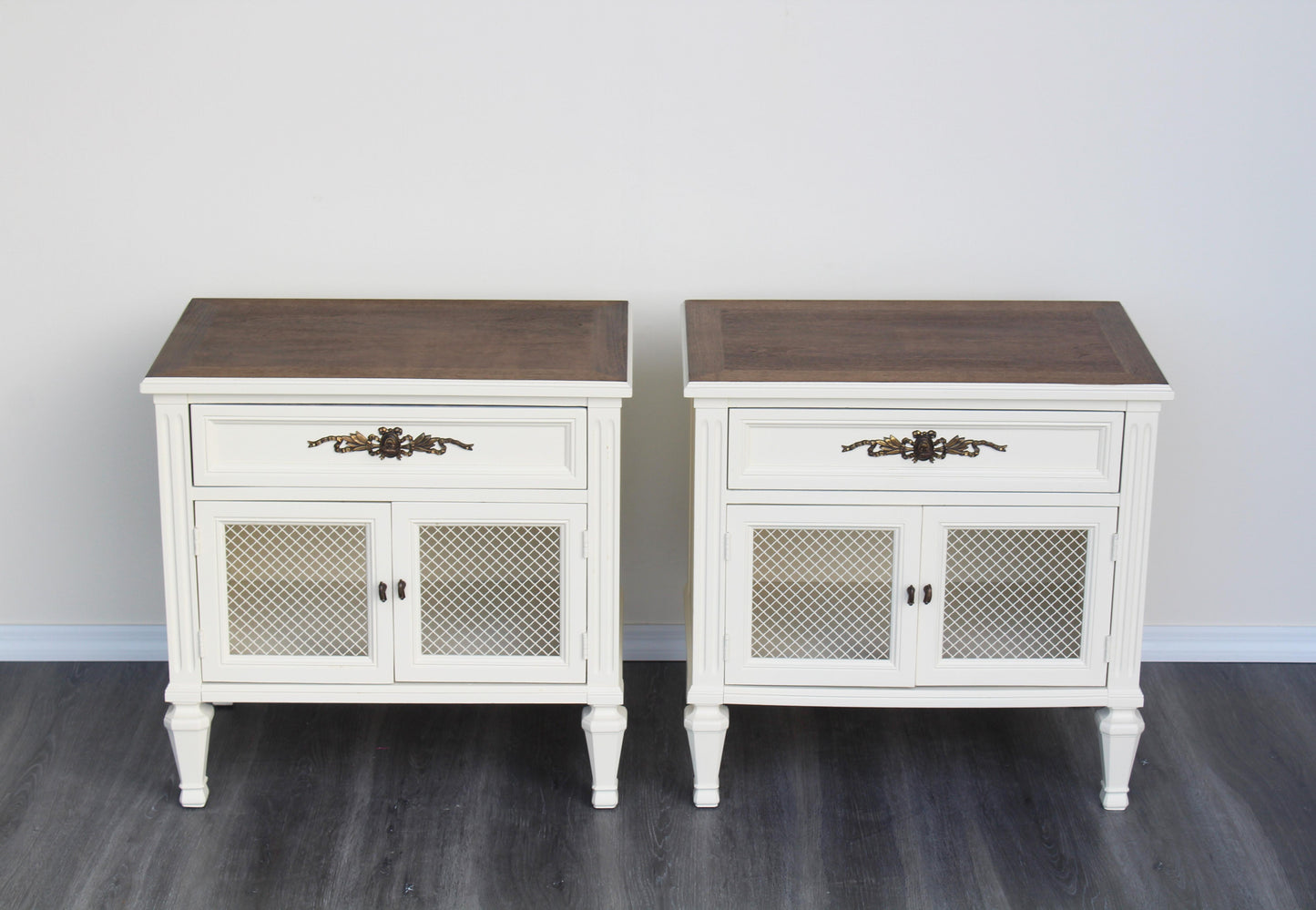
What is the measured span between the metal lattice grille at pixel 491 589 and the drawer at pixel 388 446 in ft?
0.33

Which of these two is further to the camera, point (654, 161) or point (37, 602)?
point (37, 602)

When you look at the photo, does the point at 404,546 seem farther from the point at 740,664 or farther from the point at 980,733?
the point at 980,733

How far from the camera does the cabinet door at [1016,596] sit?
85.9 inches

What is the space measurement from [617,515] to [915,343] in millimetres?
587

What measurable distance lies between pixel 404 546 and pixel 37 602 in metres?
1.07

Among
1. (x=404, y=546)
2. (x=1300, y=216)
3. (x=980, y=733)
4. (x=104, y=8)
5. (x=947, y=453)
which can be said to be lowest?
(x=980, y=733)

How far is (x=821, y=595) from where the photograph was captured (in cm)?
224

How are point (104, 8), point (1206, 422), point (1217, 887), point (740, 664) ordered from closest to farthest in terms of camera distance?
1. point (1217, 887)
2. point (740, 664)
3. point (104, 8)
4. point (1206, 422)

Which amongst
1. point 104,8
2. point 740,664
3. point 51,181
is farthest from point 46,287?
point 740,664

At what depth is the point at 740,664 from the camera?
2.25 m

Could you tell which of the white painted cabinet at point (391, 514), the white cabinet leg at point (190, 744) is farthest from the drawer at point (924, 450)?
the white cabinet leg at point (190, 744)

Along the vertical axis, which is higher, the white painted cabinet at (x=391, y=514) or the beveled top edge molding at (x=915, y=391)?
the beveled top edge molding at (x=915, y=391)

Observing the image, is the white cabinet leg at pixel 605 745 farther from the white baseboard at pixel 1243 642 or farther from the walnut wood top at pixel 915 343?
the white baseboard at pixel 1243 642

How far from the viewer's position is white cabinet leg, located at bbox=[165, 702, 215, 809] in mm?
2266
